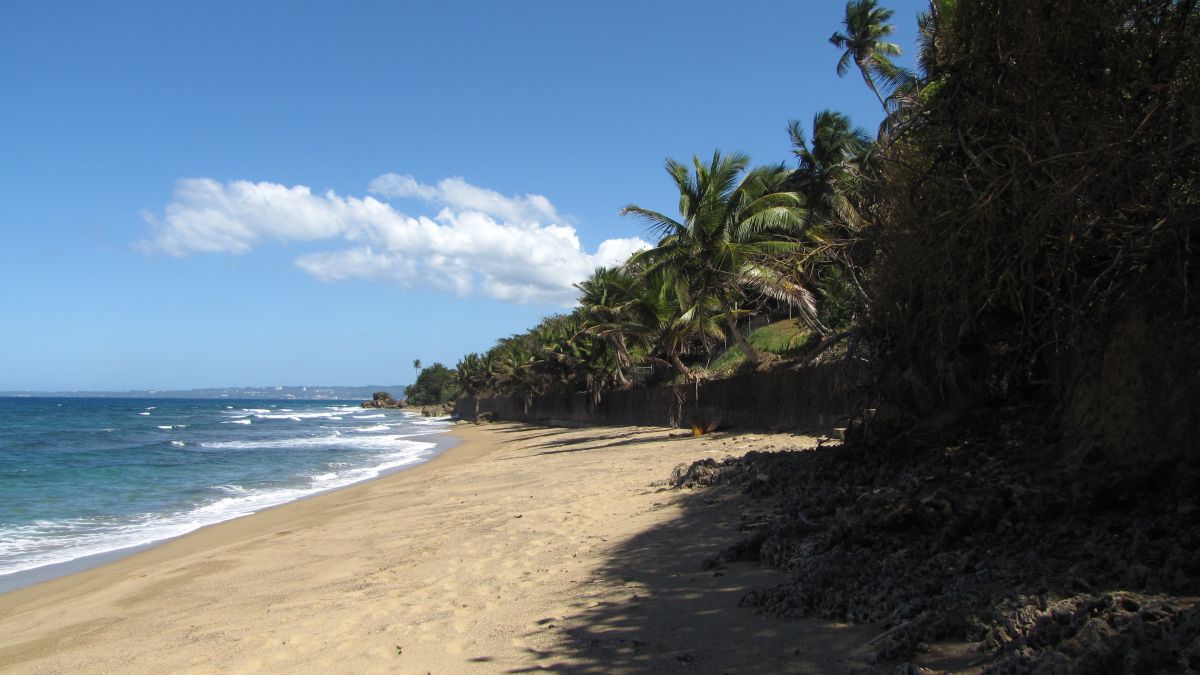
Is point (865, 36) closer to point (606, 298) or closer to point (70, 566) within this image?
point (606, 298)

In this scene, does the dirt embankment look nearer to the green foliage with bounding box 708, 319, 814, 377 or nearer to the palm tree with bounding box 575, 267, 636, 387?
the green foliage with bounding box 708, 319, 814, 377

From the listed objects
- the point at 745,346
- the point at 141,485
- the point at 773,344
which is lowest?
the point at 141,485

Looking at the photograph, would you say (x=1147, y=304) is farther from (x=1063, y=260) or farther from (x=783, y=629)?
(x=783, y=629)

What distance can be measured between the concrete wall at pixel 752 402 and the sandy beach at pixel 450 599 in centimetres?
281

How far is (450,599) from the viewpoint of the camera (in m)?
5.41

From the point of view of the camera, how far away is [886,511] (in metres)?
4.45

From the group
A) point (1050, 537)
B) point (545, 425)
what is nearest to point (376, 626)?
point (1050, 537)

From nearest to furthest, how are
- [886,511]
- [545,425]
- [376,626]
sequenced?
[886,511], [376,626], [545,425]

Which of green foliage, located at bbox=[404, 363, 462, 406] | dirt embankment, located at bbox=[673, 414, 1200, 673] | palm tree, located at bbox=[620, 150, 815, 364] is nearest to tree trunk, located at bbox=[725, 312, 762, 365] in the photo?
palm tree, located at bbox=[620, 150, 815, 364]

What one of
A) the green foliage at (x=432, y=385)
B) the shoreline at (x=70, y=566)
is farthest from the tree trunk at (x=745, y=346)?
the green foliage at (x=432, y=385)

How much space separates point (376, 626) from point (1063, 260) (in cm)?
482

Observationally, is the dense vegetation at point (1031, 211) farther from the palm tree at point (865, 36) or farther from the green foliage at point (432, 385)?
the green foliage at point (432, 385)

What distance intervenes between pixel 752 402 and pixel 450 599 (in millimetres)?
13931

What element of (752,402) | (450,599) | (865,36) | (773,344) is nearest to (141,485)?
(752,402)
